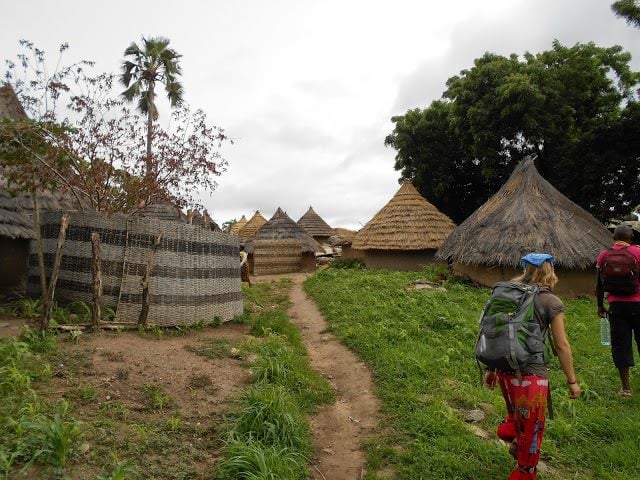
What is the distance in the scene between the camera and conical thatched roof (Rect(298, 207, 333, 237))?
3114 centimetres

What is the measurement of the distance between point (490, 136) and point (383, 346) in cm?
1450

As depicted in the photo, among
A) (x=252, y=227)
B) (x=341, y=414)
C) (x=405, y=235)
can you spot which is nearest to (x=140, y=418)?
(x=341, y=414)

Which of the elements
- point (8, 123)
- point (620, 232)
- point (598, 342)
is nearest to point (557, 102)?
point (598, 342)

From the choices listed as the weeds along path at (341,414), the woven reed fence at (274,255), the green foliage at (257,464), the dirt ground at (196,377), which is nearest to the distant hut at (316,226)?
the woven reed fence at (274,255)

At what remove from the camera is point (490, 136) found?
18.4 meters

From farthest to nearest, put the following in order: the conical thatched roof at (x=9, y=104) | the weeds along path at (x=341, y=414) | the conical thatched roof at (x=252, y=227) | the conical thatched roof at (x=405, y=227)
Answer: the conical thatched roof at (x=252, y=227) < the conical thatched roof at (x=405, y=227) < the conical thatched roof at (x=9, y=104) < the weeds along path at (x=341, y=414)

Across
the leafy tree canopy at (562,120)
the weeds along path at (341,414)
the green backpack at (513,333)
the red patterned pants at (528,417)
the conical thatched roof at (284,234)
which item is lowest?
the weeds along path at (341,414)

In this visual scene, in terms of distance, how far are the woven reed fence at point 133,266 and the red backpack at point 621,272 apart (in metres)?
5.89

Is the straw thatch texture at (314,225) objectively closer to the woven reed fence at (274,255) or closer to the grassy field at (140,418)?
the woven reed fence at (274,255)

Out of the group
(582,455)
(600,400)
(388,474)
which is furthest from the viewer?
(600,400)

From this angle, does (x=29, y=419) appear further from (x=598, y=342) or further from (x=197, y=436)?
(x=598, y=342)

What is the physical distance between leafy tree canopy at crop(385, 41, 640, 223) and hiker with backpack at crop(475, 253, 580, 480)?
1620 cm

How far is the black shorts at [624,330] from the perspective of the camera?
4988mm

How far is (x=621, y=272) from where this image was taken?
4953 mm
